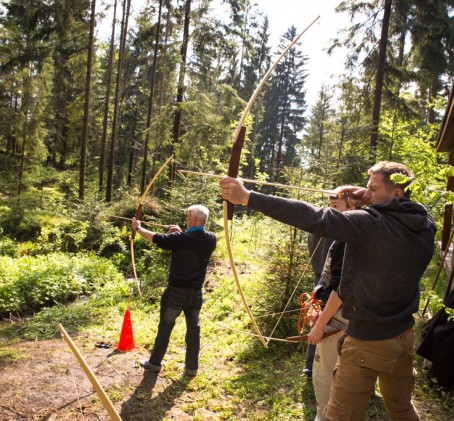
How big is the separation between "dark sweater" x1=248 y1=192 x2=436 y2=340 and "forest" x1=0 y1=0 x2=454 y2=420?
0.26m

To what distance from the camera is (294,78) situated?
113 feet

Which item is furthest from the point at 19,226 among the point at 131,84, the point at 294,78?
the point at 294,78

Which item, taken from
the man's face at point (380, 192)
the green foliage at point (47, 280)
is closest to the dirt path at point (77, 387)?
the man's face at point (380, 192)

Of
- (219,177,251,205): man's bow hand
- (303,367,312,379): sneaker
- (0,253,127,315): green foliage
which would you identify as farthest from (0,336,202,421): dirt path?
(0,253,127,315): green foliage

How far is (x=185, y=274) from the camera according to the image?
12.7 ft

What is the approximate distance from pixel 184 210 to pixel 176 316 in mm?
4993

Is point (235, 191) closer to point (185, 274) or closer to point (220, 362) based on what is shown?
point (185, 274)

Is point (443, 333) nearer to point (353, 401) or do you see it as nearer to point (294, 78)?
point (353, 401)

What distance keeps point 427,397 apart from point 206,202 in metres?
6.33

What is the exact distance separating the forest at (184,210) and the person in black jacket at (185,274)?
0.32 m

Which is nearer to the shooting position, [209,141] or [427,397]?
[427,397]

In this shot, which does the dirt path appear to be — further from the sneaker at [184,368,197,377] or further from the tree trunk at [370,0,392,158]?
the tree trunk at [370,0,392,158]

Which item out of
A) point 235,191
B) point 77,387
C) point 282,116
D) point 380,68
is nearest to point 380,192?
point 235,191

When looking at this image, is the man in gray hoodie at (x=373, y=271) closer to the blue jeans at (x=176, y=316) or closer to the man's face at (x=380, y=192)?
the man's face at (x=380, y=192)
